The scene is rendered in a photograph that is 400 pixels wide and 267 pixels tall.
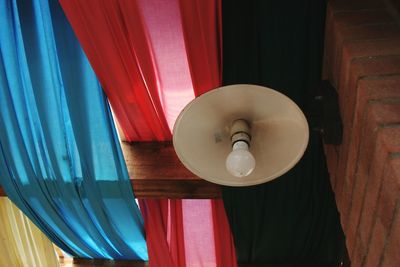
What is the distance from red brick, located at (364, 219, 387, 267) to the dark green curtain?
450 mm

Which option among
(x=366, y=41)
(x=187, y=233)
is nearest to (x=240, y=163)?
(x=366, y=41)

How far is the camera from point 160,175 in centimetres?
198

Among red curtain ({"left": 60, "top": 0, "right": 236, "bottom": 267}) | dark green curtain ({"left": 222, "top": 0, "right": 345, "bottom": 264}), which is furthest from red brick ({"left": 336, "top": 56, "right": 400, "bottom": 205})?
red curtain ({"left": 60, "top": 0, "right": 236, "bottom": 267})

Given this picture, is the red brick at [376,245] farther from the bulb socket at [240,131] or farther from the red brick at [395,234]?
the bulb socket at [240,131]

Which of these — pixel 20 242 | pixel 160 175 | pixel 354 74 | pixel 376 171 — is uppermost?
pixel 354 74

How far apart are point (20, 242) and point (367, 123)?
7.00 feet

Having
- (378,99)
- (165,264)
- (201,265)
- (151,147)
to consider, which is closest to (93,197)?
(151,147)

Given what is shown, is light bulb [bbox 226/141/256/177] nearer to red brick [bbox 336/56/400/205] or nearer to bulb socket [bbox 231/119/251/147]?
bulb socket [bbox 231/119/251/147]

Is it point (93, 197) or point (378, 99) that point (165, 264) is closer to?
point (93, 197)

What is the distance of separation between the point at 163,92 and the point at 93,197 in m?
0.63

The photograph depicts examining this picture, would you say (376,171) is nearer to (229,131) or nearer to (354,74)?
(354,74)

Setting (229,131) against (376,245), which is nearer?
(376,245)

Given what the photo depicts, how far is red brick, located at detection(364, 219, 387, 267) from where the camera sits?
1030mm

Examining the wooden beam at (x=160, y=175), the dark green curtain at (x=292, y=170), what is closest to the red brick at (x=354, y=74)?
the dark green curtain at (x=292, y=170)
